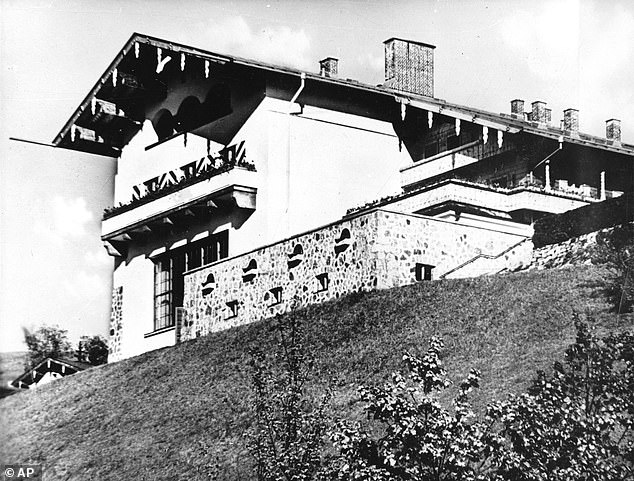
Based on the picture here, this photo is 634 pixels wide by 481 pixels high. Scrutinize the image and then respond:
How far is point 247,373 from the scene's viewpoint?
90.5 ft

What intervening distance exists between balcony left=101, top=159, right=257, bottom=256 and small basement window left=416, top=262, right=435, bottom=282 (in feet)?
22.5

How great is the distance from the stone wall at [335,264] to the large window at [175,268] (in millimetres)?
2563

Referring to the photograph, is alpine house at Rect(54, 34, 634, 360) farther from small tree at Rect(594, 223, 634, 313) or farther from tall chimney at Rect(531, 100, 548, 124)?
tall chimney at Rect(531, 100, 548, 124)

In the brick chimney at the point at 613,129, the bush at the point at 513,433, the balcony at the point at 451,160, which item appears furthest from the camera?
the brick chimney at the point at 613,129

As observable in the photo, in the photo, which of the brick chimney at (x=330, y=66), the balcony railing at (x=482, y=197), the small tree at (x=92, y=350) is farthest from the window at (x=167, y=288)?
the brick chimney at (x=330, y=66)

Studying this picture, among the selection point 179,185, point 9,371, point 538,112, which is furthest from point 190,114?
point 9,371

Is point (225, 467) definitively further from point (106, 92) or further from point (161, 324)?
point (106, 92)

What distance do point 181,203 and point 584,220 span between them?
515 inches

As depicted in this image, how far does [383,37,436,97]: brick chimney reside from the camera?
39.8 meters

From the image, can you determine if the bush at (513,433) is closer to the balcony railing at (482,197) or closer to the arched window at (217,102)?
the balcony railing at (482,197)

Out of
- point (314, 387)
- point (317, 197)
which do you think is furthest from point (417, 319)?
point (317, 197)

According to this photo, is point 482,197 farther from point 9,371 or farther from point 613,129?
point 9,371

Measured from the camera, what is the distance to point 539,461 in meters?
15.3

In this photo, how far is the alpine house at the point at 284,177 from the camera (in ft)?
105
